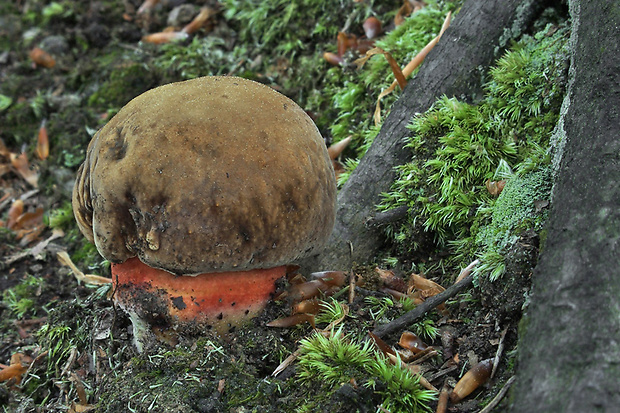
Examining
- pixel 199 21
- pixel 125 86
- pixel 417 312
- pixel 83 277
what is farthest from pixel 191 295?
pixel 199 21

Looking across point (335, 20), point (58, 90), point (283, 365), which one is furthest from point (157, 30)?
point (283, 365)

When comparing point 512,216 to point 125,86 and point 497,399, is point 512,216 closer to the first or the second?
point 497,399

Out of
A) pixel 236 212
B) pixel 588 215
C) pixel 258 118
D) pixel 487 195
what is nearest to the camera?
pixel 588 215

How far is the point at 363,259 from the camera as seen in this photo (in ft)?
10.9

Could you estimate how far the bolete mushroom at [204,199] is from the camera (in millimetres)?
2289

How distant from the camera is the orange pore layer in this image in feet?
8.31

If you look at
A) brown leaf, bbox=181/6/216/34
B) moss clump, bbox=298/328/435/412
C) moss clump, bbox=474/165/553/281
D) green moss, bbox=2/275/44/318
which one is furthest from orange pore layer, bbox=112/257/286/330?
brown leaf, bbox=181/6/216/34

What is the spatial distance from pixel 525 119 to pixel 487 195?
1.89ft

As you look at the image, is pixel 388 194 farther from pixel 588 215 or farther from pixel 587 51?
pixel 588 215

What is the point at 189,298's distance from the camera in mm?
2541

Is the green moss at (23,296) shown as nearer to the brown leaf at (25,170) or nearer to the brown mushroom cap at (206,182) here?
the brown leaf at (25,170)

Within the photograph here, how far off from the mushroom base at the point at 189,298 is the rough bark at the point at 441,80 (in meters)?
0.96

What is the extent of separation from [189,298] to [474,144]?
1.88 metres

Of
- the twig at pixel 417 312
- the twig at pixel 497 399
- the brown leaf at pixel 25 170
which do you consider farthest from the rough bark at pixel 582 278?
the brown leaf at pixel 25 170
